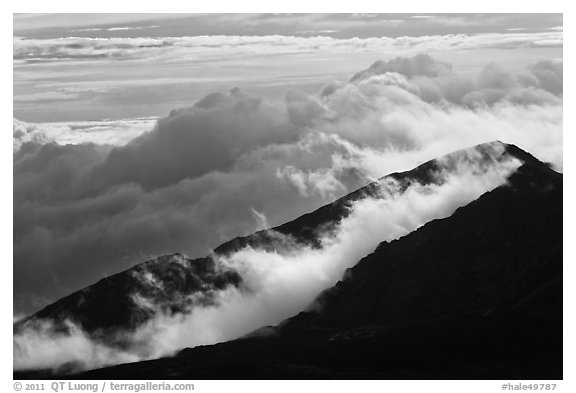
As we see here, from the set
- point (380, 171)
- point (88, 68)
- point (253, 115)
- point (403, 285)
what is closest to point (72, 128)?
point (88, 68)

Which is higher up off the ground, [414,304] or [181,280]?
[181,280]

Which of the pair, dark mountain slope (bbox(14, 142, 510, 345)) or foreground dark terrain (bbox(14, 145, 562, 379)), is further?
dark mountain slope (bbox(14, 142, 510, 345))

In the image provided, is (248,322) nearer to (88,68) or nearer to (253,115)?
(253,115)

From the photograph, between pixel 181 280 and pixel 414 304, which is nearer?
pixel 414 304

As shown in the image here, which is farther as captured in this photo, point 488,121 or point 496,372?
point 488,121

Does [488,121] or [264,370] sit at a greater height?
[488,121]

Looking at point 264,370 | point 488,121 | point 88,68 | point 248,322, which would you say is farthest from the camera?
point 248,322

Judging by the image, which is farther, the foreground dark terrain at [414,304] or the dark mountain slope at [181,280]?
the dark mountain slope at [181,280]
